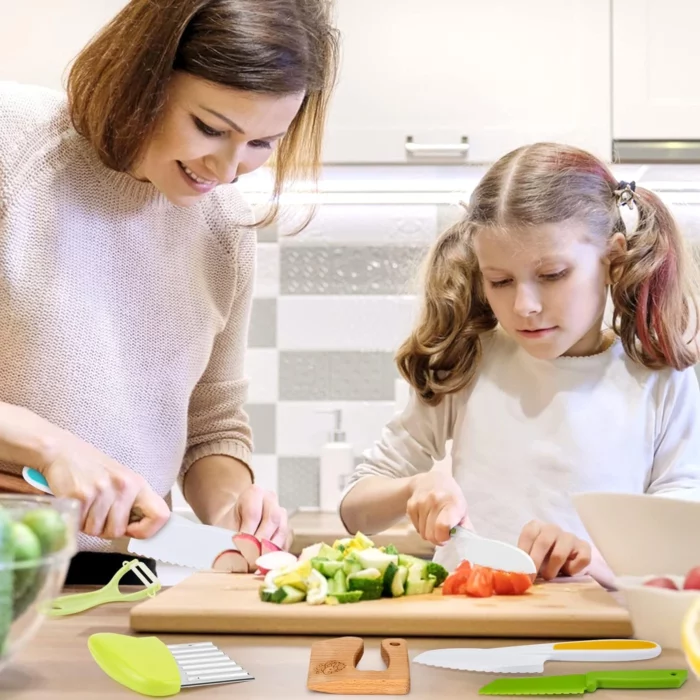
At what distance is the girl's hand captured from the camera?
1.17 m

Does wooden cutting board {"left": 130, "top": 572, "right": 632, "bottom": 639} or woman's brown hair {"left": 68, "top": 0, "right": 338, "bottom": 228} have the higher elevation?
woman's brown hair {"left": 68, "top": 0, "right": 338, "bottom": 228}

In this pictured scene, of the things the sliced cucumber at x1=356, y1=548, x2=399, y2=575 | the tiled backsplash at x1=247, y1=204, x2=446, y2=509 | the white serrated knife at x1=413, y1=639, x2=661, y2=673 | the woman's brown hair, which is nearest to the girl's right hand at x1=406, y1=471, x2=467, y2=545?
the sliced cucumber at x1=356, y1=548, x2=399, y2=575

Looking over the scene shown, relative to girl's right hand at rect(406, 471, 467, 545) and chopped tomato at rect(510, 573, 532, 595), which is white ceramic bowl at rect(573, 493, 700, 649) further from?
girl's right hand at rect(406, 471, 467, 545)

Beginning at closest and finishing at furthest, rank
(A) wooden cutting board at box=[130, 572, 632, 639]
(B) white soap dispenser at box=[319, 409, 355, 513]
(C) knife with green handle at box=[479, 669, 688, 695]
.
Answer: (C) knife with green handle at box=[479, 669, 688, 695] → (A) wooden cutting board at box=[130, 572, 632, 639] → (B) white soap dispenser at box=[319, 409, 355, 513]

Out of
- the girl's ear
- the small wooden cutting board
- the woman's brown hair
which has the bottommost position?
the small wooden cutting board

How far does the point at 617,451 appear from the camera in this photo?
1427 millimetres

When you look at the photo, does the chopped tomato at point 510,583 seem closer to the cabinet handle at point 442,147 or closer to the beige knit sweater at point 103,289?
the beige knit sweater at point 103,289

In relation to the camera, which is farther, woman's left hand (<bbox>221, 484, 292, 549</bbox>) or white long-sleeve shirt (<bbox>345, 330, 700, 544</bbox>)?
white long-sleeve shirt (<bbox>345, 330, 700, 544</bbox>)

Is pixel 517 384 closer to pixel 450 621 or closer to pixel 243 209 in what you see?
pixel 243 209

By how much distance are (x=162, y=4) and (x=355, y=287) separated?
156 centimetres

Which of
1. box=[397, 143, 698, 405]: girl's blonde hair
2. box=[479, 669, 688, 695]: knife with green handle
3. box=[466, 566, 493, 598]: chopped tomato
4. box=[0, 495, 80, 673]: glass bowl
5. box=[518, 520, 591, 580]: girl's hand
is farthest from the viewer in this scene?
box=[397, 143, 698, 405]: girl's blonde hair

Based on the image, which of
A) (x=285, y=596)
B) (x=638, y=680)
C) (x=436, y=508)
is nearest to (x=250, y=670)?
(x=285, y=596)

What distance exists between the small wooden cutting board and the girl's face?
1.96ft

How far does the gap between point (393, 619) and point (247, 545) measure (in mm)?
289
